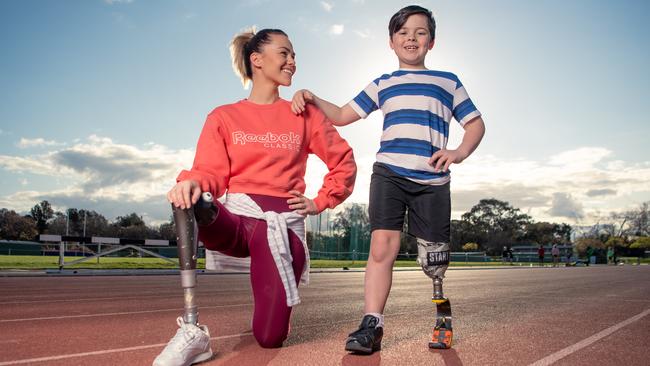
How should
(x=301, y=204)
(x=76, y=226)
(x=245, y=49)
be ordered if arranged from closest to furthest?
(x=301, y=204), (x=245, y=49), (x=76, y=226)

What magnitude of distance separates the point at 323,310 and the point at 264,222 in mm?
2982

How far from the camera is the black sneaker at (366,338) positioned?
3.39m

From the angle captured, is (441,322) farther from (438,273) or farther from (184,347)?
(184,347)

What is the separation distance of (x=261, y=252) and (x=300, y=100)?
3.23ft

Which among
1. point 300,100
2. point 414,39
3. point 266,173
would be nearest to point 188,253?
point 266,173

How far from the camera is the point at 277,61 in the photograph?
148 inches

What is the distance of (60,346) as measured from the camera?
12.4ft

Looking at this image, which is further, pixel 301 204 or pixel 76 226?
pixel 76 226

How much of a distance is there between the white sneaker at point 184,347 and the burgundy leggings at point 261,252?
489mm

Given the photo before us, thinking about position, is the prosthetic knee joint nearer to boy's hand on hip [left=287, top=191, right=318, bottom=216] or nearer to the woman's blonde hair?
boy's hand on hip [left=287, top=191, right=318, bottom=216]

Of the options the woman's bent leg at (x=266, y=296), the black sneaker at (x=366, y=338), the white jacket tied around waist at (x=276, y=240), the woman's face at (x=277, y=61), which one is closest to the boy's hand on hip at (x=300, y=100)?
the woman's face at (x=277, y=61)

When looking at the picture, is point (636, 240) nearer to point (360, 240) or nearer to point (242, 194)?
point (360, 240)

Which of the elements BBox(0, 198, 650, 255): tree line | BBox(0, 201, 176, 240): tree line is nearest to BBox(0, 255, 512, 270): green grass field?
BBox(0, 198, 650, 255): tree line

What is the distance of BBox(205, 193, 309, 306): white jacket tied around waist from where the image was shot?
3.38 meters
